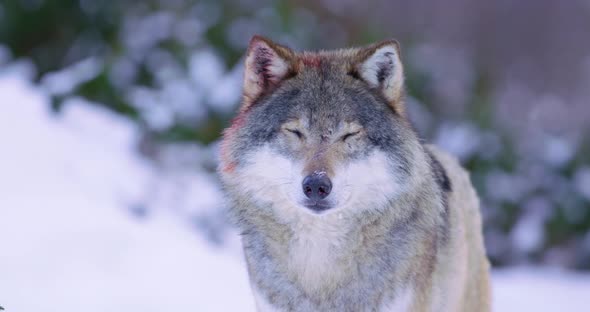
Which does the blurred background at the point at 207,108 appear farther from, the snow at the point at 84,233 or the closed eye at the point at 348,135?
the closed eye at the point at 348,135

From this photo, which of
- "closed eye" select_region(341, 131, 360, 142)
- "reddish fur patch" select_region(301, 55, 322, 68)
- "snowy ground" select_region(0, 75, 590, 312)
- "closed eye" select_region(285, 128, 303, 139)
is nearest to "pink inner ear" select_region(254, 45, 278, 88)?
"reddish fur patch" select_region(301, 55, 322, 68)

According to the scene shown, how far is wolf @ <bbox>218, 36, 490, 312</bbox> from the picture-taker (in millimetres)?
3992

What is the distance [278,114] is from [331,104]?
257mm

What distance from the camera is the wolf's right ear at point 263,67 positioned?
420cm

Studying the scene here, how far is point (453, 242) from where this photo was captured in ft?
14.8

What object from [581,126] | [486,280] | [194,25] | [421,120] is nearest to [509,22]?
[581,126]

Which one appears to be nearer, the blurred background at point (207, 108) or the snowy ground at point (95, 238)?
the snowy ground at point (95, 238)

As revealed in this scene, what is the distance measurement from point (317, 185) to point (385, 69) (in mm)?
781

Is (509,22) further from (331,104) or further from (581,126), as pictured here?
(331,104)

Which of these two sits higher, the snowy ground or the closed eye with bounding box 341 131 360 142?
the snowy ground

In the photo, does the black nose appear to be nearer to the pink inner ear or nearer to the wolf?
the wolf

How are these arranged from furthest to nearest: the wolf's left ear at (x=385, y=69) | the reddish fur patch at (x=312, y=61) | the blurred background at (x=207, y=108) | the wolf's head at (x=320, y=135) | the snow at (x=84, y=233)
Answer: the blurred background at (x=207, y=108), the snow at (x=84, y=233), the reddish fur patch at (x=312, y=61), the wolf's left ear at (x=385, y=69), the wolf's head at (x=320, y=135)

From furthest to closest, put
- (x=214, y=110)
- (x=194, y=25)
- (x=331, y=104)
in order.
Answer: (x=194, y=25), (x=214, y=110), (x=331, y=104)

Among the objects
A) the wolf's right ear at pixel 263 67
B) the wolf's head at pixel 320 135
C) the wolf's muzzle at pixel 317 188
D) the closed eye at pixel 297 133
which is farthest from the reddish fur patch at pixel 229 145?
the wolf's muzzle at pixel 317 188
